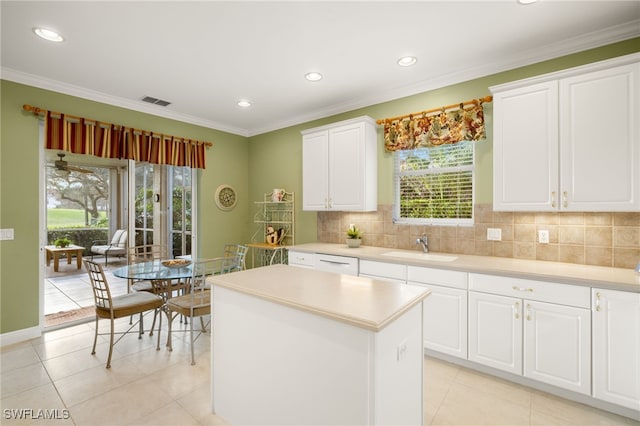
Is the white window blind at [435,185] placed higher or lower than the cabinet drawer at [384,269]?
higher

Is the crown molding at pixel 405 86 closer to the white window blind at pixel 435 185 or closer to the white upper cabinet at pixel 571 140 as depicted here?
the white upper cabinet at pixel 571 140

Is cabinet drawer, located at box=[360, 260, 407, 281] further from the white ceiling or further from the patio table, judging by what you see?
the patio table

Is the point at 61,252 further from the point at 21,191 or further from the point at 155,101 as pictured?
the point at 155,101

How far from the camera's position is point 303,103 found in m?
3.97

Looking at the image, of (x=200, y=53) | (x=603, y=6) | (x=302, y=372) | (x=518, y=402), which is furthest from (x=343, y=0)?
(x=518, y=402)

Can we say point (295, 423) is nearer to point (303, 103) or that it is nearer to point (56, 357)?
point (56, 357)

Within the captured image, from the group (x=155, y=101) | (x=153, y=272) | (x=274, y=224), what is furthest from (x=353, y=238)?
(x=155, y=101)

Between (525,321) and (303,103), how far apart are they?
10.9 feet

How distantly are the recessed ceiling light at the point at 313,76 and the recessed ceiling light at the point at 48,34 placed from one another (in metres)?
2.09

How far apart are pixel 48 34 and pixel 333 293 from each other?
3012 mm

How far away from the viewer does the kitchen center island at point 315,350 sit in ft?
4.28

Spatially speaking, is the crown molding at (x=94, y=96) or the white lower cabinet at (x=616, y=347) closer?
the white lower cabinet at (x=616, y=347)

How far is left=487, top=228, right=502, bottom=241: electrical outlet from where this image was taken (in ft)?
9.44

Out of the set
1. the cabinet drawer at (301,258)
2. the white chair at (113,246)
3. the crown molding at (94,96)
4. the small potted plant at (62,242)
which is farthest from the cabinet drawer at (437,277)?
the small potted plant at (62,242)
